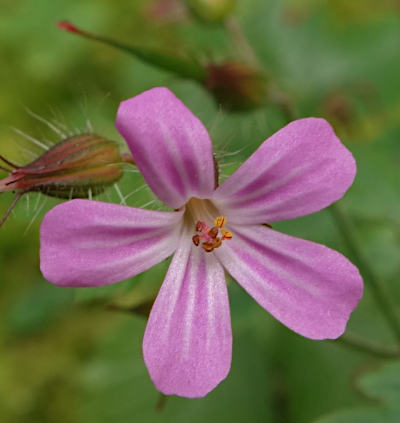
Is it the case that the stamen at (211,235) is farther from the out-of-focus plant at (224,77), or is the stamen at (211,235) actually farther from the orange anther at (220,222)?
the out-of-focus plant at (224,77)

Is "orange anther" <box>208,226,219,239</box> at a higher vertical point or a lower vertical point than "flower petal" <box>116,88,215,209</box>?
lower

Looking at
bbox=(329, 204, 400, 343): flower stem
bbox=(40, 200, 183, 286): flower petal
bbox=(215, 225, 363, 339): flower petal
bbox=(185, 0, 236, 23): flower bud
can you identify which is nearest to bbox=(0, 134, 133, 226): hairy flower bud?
bbox=(40, 200, 183, 286): flower petal

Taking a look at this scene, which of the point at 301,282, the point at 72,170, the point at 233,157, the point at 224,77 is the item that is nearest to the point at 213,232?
the point at 301,282

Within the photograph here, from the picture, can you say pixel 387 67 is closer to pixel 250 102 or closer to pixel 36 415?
pixel 250 102

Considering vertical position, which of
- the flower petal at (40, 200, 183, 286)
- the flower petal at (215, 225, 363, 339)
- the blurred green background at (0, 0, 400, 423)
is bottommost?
the blurred green background at (0, 0, 400, 423)

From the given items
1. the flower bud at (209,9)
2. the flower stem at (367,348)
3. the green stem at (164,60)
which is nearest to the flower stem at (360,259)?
the flower stem at (367,348)

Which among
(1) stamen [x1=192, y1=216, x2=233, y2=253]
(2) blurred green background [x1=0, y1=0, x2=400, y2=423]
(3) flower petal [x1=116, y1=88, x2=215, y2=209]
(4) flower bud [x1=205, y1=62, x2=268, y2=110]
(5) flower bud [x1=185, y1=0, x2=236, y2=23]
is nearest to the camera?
(3) flower petal [x1=116, y1=88, x2=215, y2=209]

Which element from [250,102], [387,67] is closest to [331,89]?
[387,67]

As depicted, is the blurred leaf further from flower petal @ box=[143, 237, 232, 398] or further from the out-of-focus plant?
the out-of-focus plant
